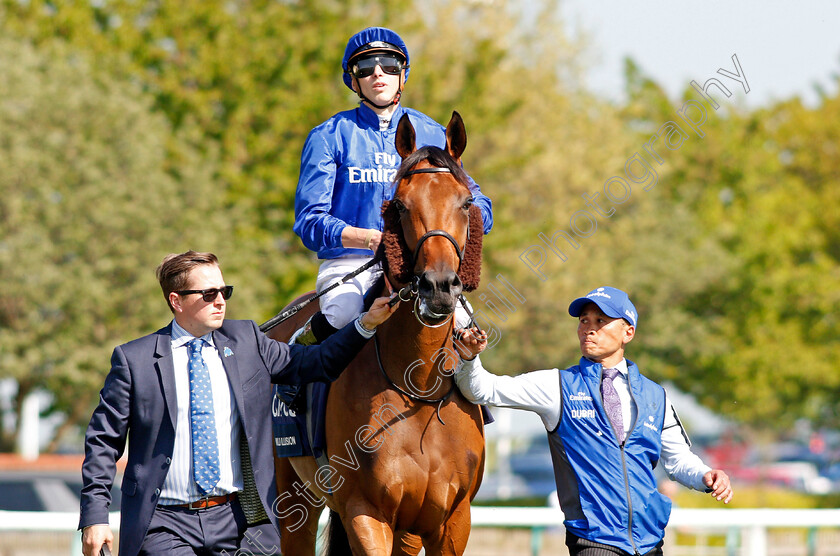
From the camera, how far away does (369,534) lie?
4.32 m

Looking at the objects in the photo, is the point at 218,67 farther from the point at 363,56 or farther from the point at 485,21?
the point at 363,56

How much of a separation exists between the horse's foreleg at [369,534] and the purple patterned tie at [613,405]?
1060 mm

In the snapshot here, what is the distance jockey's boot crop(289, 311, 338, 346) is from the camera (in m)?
4.96

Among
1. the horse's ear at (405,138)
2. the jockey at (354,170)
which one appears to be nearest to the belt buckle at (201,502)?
the jockey at (354,170)

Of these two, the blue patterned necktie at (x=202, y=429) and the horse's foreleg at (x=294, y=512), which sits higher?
the blue patterned necktie at (x=202, y=429)

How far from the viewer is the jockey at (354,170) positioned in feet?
16.2

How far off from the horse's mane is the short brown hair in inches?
28.1

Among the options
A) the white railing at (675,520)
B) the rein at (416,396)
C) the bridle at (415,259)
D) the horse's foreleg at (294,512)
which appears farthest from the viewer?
the white railing at (675,520)

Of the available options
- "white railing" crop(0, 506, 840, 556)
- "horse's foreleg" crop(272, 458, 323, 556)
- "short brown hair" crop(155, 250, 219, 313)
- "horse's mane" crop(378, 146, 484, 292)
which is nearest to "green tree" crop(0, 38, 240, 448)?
"white railing" crop(0, 506, 840, 556)

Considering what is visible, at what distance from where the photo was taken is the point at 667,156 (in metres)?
34.1

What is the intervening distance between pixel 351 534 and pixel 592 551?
102 centimetres

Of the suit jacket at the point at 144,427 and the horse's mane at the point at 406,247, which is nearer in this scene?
the suit jacket at the point at 144,427

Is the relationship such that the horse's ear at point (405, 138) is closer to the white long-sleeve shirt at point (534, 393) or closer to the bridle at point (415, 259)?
the bridle at point (415, 259)

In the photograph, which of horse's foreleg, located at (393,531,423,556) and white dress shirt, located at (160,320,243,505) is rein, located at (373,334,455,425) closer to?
horse's foreleg, located at (393,531,423,556)
